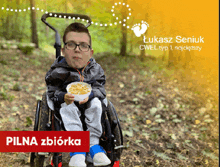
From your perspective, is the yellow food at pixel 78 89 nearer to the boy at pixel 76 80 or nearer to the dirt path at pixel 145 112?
Answer: the boy at pixel 76 80

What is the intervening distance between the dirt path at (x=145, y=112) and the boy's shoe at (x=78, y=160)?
0.92m

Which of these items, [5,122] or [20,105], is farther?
[20,105]

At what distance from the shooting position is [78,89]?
1766 mm

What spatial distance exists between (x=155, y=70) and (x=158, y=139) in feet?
12.7

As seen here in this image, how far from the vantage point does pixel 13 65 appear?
6.38 m

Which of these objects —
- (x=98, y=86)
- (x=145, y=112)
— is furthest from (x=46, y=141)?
(x=145, y=112)

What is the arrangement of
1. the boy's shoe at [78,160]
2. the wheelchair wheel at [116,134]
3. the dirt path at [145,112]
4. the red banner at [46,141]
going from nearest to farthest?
1. the boy's shoe at [78,160]
2. the red banner at [46,141]
3. the wheelchair wheel at [116,134]
4. the dirt path at [145,112]

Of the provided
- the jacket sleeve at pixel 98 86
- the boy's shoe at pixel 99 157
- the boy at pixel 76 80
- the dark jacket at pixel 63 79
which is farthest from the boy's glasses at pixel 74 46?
the boy's shoe at pixel 99 157

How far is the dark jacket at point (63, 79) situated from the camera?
6.29ft

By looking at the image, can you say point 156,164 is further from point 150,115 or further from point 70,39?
point 70,39

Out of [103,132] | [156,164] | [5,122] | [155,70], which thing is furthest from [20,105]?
[155,70]

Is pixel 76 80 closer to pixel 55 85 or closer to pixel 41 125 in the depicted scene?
pixel 55 85

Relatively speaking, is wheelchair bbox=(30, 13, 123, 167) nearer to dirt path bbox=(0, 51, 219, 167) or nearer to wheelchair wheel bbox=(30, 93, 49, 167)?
wheelchair wheel bbox=(30, 93, 49, 167)

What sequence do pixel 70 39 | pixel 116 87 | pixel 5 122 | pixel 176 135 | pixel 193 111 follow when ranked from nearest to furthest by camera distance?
pixel 70 39, pixel 5 122, pixel 176 135, pixel 193 111, pixel 116 87
